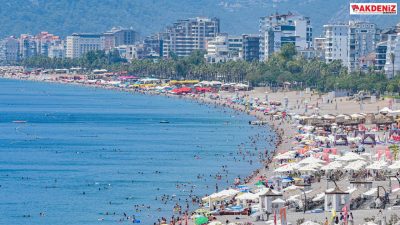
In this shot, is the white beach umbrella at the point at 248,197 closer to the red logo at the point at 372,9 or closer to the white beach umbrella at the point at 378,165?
the white beach umbrella at the point at 378,165

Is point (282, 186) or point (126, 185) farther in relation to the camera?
point (126, 185)

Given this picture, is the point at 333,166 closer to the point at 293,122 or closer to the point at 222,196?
the point at 222,196

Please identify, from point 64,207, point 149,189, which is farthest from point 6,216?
point 149,189

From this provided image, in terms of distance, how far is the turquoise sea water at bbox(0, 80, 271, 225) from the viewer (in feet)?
236

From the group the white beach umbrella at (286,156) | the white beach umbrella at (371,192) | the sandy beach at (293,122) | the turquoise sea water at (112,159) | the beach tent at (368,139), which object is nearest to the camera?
the sandy beach at (293,122)

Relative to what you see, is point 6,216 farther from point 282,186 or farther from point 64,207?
point 282,186

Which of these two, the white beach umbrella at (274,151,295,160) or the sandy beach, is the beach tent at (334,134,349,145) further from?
the white beach umbrella at (274,151,295,160)

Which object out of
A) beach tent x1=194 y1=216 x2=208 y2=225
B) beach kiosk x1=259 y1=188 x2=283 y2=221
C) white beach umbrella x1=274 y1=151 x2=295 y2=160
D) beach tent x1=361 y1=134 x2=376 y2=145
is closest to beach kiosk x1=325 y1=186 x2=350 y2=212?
beach kiosk x1=259 y1=188 x2=283 y2=221

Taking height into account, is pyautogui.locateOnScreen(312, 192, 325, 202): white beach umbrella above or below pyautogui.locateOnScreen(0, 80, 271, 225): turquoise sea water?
above

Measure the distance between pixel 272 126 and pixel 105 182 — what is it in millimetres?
42346

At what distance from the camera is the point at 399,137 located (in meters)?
95.8

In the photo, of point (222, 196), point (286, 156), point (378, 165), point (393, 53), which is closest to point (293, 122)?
point (286, 156)

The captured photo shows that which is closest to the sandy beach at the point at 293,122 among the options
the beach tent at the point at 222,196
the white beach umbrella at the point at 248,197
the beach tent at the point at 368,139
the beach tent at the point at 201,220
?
the beach tent at the point at 201,220

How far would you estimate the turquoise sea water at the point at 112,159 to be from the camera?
7194 cm
